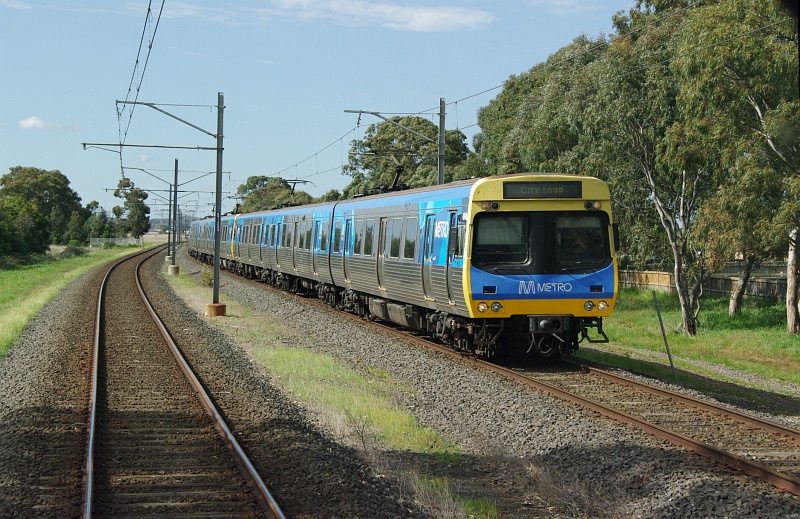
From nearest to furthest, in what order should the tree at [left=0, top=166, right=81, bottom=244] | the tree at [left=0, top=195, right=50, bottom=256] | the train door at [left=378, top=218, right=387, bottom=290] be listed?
1. the train door at [left=378, top=218, right=387, bottom=290]
2. the tree at [left=0, top=195, right=50, bottom=256]
3. the tree at [left=0, top=166, right=81, bottom=244]

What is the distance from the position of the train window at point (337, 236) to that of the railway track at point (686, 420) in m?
10.3

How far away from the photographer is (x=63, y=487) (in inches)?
308

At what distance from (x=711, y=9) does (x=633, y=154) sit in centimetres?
804

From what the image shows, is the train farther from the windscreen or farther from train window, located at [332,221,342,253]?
train window, located at [332,221,342,253]

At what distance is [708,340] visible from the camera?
2764cm

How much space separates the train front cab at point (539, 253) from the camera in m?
14.4

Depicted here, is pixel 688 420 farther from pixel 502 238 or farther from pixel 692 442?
pixel 502 238

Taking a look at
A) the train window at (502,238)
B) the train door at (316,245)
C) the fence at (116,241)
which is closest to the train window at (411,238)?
the train window at (502,238)

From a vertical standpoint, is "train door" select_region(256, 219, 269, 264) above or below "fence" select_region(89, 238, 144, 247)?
above

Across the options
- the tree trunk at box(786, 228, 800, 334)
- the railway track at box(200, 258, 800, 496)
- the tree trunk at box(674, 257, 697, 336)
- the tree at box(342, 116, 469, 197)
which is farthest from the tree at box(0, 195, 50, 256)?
the railway track at box(200, 258, 800, 496)

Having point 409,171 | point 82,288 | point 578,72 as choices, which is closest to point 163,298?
point 82,288

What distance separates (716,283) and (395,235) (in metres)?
25.6

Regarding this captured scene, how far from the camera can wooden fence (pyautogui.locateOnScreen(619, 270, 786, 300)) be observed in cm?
3591

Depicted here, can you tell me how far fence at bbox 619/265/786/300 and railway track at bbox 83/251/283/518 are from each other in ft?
88.4
